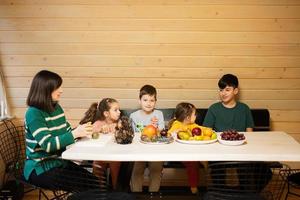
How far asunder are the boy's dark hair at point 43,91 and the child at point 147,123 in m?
0.88

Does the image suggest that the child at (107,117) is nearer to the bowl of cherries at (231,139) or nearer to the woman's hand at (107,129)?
the woman's hand at (107,129)

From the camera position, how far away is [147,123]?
10.5ft

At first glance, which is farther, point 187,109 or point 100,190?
point 187,109

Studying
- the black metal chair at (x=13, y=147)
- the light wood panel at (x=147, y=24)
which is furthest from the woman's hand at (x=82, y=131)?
the light wood panel at (x=147, y=24)

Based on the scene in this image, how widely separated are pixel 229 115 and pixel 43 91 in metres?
1.76

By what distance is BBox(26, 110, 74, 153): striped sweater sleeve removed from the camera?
2.28m

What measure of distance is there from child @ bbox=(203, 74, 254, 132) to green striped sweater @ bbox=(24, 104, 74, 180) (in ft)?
4.83

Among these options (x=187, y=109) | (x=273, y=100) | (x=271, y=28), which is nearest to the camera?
(x=187, y=109)

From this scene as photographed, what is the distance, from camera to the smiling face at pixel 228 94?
127 inches

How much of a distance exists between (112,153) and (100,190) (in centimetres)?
23

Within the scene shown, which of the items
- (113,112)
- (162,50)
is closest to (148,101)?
(113,112)

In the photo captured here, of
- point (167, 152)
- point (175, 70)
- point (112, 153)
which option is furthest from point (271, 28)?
point (112, 153)

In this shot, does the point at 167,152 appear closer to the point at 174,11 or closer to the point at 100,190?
the point at 100,190

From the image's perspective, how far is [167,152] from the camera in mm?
2156
